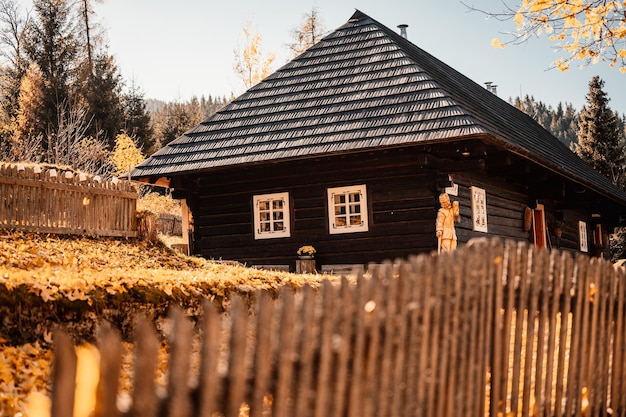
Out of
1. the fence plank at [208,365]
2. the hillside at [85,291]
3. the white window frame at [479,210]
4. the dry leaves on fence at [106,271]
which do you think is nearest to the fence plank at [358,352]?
the fence plank at [208,365]

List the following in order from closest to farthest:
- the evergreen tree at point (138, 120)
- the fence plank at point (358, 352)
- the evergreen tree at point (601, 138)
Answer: the fence plank at point (358, 352)
the evergreen tree at point (138, 120)
the evergreen tree at point (601, 138)

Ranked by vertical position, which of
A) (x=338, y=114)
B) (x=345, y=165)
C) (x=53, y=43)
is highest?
(x=53, y=43)

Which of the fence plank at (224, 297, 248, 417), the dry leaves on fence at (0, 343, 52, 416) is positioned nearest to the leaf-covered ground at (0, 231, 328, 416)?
the dry leaves on fence at (0, 343, 52, 416)

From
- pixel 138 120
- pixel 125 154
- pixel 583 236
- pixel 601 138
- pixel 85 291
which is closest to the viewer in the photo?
pixel 85 291

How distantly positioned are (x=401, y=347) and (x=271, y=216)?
11.4m

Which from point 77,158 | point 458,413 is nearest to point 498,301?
point 458,413

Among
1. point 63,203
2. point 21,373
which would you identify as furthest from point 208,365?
point 63,203

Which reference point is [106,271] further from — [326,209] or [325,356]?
[326,209]

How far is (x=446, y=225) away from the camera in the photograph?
11.9 metres

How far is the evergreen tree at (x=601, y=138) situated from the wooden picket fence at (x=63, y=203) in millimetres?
32234

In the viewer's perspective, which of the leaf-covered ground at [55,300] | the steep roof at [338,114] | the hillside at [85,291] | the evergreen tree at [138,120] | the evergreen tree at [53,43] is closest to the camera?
the leaf-covered ground at [55,300]

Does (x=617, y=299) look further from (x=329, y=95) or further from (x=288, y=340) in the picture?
(x=329, y=95)

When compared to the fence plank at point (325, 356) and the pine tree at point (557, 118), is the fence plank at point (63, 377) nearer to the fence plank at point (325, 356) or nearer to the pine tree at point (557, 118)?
the fence plank at point (325, 356)

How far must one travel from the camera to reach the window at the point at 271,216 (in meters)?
13.8
